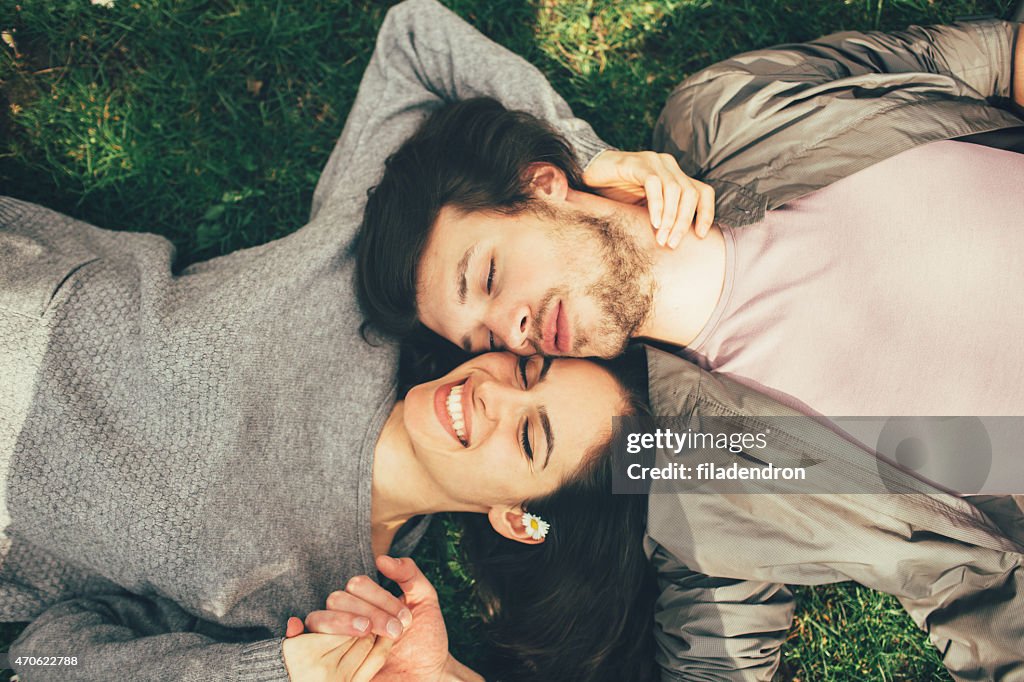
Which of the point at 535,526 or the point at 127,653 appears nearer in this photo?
the point at 127,653

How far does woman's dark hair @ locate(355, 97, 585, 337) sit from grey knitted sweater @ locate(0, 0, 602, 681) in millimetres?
160

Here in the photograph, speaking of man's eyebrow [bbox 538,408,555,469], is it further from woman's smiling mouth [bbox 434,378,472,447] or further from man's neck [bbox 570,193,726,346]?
man's neck [bbox 570,193,726,346]

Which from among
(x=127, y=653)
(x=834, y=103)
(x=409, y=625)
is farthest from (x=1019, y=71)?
(x=127, y=653)

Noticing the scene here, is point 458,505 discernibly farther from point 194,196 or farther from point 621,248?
point 194,196

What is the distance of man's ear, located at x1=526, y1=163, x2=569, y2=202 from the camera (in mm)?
3029

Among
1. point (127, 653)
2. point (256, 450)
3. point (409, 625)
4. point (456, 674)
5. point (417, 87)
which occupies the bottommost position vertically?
point (456, 674)

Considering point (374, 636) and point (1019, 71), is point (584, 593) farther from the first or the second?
point (1019, 71)

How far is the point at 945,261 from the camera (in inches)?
110

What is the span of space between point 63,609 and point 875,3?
499 cm

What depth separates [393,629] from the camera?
264 cm

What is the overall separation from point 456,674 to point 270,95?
3.14 meters

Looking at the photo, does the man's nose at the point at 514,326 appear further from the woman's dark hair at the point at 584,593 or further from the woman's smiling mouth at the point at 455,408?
the woman's dark hair at the point at 584,593

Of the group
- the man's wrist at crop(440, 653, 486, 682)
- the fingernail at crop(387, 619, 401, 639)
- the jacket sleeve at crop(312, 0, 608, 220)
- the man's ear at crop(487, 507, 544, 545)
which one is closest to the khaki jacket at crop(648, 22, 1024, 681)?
the man's ear at crop(487, 507, 544, 545)

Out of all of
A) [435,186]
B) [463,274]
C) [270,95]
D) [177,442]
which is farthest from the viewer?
[270,95]
